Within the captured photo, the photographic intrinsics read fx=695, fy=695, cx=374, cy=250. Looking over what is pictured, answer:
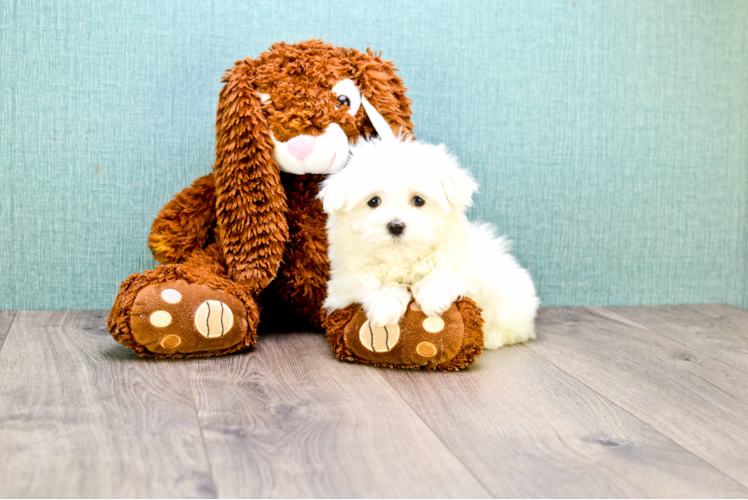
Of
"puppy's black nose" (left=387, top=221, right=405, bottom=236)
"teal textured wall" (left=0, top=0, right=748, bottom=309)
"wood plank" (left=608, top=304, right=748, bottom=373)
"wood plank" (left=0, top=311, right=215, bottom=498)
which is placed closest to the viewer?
"wood plank" (left=0, top=311, right=215, bottom=498)

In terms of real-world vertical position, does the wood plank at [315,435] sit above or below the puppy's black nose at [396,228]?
below

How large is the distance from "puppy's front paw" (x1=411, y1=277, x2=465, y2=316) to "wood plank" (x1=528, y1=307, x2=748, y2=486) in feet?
0.81

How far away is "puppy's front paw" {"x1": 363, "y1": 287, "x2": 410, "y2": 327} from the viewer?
1144 millimetres

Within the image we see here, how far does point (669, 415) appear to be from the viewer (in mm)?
1006

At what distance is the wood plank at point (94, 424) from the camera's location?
750 mm

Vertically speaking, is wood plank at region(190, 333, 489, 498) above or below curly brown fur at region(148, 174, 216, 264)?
below

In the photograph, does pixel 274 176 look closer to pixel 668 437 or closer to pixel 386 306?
pixel 386 306

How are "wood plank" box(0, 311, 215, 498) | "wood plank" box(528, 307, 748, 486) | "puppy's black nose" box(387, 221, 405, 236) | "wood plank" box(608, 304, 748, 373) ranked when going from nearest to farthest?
"wood plank" box(0, 311, 215, 498) < "wood plank" box(528, 307, 748, 486) < "puppy's black nose" box(387, 221, 405, 236) < "wood plank" box(608, 304, 748, 373)

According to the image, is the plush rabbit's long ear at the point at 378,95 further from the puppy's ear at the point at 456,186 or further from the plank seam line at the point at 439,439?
the plank seam line at the point at 439,439

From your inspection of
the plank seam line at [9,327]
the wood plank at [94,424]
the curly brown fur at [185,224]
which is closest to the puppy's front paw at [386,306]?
the wood plank at [94,424]

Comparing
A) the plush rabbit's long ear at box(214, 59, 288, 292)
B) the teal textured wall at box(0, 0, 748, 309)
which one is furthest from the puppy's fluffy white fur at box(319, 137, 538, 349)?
the teal textured wall at box(0, 0, 748, 309)

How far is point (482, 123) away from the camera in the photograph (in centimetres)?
165

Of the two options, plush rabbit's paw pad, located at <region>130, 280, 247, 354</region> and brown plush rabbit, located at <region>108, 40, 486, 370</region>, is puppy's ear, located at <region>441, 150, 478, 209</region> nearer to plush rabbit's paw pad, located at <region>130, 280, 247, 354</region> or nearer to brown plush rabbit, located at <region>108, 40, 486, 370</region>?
brown plush rabbit, located at <region>108, 40, 486, 370</region>

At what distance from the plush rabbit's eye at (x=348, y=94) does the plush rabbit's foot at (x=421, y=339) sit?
393 mm
